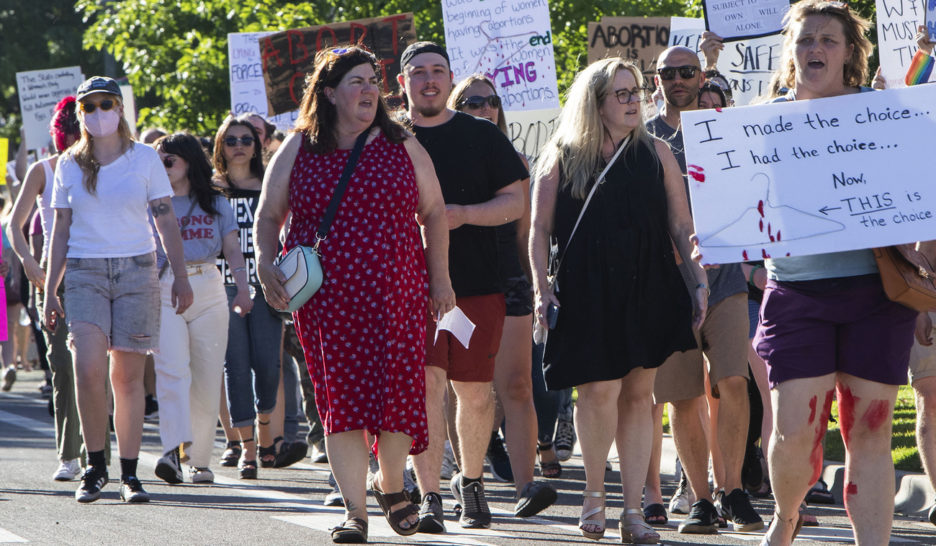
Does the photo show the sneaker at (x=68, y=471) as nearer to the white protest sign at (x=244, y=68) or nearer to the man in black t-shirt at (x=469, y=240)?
the man in black t-shirt at (x=469, y=240)

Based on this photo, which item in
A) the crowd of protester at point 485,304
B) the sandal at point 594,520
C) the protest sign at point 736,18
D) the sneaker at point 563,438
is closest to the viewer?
the crowd of protester at point 485,304

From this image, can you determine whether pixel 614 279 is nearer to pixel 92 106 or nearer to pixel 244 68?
pixel 92 106

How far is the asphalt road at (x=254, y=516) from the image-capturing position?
251 inches

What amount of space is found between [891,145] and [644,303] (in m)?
1.48

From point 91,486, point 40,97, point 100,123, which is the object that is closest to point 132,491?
point 91,486

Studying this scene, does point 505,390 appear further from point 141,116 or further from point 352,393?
point 141,116

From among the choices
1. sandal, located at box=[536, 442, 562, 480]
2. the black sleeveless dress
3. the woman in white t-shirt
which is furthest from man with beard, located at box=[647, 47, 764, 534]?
the woman in white t-shirt

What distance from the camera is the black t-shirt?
6754 mm

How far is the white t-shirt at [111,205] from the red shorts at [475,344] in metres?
1.90

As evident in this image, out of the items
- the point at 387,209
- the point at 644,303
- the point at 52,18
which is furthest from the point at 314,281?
the point at 52,18

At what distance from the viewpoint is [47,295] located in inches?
305

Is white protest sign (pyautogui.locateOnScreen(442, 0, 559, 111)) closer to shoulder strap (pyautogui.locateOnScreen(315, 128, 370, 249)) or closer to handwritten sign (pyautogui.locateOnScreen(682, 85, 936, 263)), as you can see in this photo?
shoulder strap (pyautogui.locateOnScreen(315, 128, 370, 249))

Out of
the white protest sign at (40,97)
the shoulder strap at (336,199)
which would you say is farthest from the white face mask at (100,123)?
the white protest sign at (40,97)

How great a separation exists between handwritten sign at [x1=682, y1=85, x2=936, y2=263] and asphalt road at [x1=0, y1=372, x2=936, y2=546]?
5.78 feet
